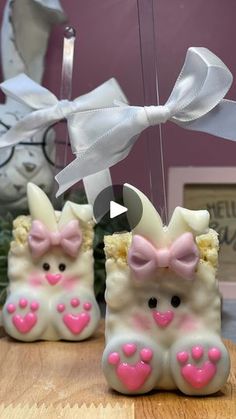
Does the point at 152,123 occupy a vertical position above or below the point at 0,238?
above

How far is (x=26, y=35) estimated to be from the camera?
3.96 feet

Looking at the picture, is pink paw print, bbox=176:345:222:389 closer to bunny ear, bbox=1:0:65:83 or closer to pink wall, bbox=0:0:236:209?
pink wall, bbox=0:0:236:209

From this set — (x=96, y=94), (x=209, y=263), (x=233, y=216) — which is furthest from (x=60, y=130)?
(x=209, y=263)

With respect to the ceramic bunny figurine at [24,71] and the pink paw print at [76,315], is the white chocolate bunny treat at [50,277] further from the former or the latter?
the ceramic bunny figurine at [24,71]

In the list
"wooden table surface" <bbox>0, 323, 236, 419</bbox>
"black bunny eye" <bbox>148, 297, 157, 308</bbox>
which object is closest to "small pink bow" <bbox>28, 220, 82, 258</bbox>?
"wooden table surface" <bbox>0, 323, 236, 419</bbox>

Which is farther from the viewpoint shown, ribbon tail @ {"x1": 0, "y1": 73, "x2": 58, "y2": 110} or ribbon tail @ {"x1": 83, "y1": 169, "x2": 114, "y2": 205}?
ribbon tail @ {"x1": 0, "y1": 73, "x2": 58, "y2": 110}

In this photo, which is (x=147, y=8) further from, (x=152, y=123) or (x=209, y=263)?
(x=209, y=263)

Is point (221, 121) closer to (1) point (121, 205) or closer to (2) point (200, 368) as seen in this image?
(1) point (121, 205)

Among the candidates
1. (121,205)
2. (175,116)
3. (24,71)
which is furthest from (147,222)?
(24,71)

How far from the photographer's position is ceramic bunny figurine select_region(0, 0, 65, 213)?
3.65 feet

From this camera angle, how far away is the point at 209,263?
706 mm

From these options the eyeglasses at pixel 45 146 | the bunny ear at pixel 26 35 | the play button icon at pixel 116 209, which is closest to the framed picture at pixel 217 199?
the eyeglasses at pixel 45 146

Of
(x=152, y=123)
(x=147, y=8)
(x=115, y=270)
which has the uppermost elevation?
(x=147, y=8)

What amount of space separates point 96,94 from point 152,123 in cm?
33
